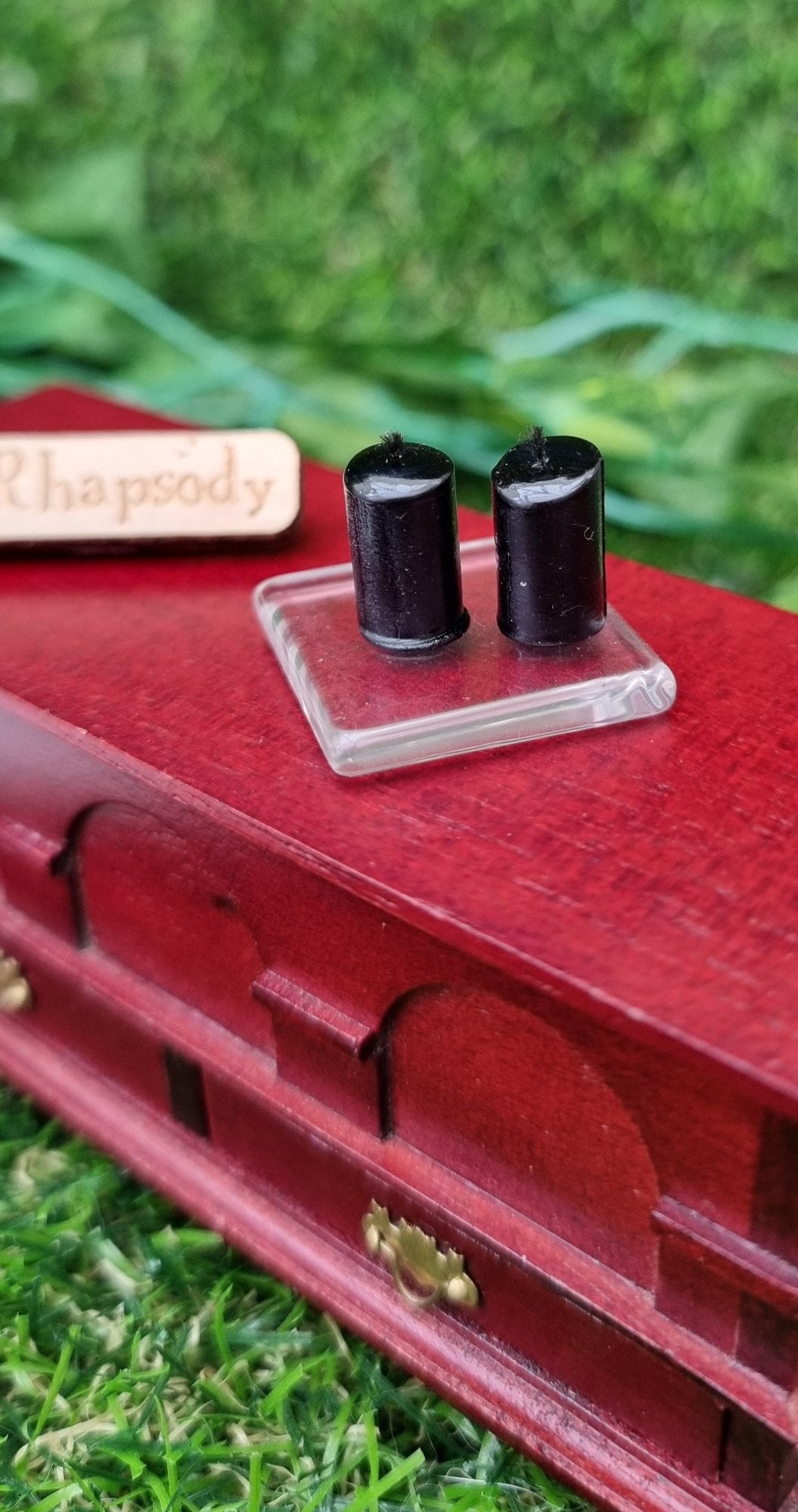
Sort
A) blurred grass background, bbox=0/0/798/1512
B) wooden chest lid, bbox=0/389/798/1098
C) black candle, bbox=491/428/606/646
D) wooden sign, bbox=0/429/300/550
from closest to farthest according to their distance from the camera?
wooden chest lid, bbox=0/389/798/1098 → black candle, bbox=491/428/606/646 → wooden sign, bbox=0/429/300/550 → blurred grass background, bbox=0/0/798/1512

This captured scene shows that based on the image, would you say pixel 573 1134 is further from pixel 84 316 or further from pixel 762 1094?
pixel 84 316

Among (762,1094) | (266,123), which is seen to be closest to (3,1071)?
(762,1094)

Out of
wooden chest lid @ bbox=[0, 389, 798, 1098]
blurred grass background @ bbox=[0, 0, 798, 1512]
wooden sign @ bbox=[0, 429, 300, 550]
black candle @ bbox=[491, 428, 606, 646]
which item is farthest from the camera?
blurred grass background @ bbox=[0, 0, 798, 1512]

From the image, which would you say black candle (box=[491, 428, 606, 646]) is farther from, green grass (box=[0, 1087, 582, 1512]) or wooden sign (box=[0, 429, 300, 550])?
green grass (box=[0, 1087, 582, 1512])

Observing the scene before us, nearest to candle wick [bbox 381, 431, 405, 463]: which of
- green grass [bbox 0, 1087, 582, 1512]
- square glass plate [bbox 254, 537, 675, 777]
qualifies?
square glass plate [bbox 254, 537, 675, 777]

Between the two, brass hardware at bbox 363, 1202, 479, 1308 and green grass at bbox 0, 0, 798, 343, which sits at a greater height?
green grass at bbox 0, 0, 798, 343

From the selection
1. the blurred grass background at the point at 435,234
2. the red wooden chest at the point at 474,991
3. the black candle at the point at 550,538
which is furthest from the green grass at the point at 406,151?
the black candle at the point at 550,538

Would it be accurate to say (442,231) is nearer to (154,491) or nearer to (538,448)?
(154,491)
